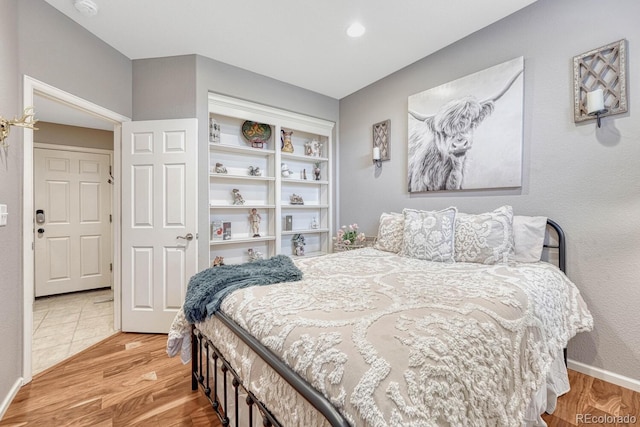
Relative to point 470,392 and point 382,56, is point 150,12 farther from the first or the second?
point 470,392

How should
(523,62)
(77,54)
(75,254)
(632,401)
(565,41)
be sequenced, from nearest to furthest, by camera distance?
(632,401), (565,41), (523,62), (77,54), (75,254)

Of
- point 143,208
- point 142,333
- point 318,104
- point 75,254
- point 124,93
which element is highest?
point 318,104

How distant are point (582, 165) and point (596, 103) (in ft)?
1.31

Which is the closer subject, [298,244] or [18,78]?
[18,78]

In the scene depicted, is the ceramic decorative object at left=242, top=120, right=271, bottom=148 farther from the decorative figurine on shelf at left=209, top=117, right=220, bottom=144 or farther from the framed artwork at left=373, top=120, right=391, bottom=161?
the framed artwork at left=373, top=120, right=391, bottom=161

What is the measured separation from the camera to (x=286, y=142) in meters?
3.57

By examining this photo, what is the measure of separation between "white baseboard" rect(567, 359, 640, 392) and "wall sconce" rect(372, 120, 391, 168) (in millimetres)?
2352

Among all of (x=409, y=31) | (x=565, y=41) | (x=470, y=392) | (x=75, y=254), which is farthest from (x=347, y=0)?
(x=75, y=254)

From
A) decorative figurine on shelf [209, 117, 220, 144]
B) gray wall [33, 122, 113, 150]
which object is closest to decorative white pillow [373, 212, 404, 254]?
decorative figurine on shelf [209, 117, 220, 144]

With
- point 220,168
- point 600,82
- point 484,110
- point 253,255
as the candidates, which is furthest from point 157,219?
point 600,82

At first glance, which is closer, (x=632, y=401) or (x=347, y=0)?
(x=632, y=401)

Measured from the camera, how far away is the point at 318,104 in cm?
371

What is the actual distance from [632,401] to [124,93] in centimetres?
456

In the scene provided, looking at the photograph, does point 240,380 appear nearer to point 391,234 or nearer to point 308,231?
point 391,234
